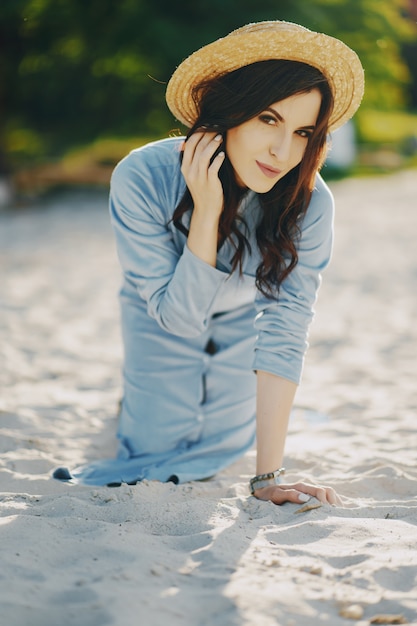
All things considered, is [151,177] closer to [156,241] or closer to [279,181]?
[156,241]

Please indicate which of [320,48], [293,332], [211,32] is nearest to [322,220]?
[293,332]

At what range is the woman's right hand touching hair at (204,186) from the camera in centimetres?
231

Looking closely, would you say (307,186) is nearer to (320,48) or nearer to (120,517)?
(320,48)

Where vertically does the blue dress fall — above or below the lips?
below

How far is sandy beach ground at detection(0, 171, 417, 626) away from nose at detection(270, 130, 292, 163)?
3.30 feet

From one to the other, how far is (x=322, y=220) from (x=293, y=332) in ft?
1.22

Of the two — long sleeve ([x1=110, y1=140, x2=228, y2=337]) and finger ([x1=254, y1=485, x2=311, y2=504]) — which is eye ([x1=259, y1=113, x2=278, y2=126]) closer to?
long sleeve ([x1=110, y1=140, x2=228, y2=337])

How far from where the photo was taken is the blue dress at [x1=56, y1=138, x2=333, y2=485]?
2.47m

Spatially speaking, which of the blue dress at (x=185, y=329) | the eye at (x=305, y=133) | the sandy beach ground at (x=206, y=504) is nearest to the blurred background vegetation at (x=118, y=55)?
the sandy beach ground at (x=206, y=504)

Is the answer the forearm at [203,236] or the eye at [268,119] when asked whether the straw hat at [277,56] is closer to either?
the eye at [268,119]

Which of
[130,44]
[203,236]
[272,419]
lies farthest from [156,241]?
[130,44]

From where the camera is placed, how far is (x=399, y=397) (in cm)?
350

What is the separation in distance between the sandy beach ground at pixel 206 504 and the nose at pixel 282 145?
1005 millimetres

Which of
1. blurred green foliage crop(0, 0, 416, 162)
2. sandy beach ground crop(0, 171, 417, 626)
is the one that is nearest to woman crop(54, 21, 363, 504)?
sandy beach ground crop(0, 171, 417, 626)
